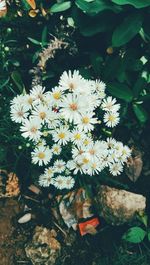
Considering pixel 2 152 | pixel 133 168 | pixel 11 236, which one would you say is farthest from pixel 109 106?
pixel 11 236

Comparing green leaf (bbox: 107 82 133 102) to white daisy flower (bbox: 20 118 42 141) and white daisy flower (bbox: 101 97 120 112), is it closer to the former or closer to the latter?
white daisy flower (bbox: 101 97 120 112)

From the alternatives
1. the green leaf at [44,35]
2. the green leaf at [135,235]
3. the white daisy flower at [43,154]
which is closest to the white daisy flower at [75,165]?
the white daisy flower at [43,154]

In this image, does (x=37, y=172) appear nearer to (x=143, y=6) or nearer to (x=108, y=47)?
(x=108, y=47)

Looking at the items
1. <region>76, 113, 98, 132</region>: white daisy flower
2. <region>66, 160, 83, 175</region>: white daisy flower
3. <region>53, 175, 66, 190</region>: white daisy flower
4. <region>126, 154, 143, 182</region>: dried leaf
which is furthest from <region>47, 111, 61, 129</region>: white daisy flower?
<region>126, 154, 143, 182</region>: dried leaf

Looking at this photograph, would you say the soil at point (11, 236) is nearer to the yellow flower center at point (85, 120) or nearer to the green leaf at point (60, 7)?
the yellow flower center at point (85, 120)

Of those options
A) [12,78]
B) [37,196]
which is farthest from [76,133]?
[37,196]

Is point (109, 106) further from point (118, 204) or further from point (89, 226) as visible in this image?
point (89, 226)
